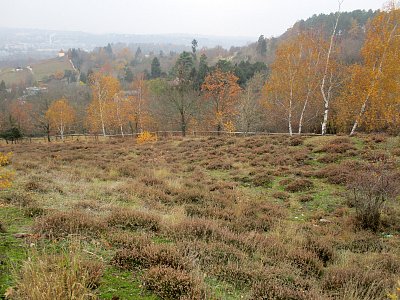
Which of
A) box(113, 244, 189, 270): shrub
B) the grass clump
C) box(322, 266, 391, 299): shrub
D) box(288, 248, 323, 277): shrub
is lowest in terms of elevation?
box(288, 248, 323, 277): shrub

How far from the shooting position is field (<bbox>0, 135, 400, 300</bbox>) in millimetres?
3727

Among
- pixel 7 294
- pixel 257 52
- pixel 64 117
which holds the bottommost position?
pixel 64 117

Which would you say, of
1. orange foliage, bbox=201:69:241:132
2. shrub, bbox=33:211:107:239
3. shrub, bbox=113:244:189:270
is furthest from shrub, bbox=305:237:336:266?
orange foliage, bbox=201:69:241:132

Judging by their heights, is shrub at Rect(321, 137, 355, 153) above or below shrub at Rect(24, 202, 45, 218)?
below

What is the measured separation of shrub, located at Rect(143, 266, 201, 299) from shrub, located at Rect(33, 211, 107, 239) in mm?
2069

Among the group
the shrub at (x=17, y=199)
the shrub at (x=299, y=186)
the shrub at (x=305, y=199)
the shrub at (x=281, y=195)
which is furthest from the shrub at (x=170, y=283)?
the shrub at (x=299, y=186)

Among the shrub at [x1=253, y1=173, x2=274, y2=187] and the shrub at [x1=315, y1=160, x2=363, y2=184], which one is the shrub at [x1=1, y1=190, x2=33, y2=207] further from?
the shrub at [x1=315, y1=160, x2=363, y2=184]

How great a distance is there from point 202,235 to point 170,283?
2.44 m

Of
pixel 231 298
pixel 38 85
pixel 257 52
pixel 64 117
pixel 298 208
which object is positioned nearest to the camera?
pixel 231 298

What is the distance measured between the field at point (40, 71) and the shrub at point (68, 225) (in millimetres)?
172739

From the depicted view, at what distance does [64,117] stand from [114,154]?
1378 inches

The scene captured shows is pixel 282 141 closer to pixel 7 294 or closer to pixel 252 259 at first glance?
pixel 252 259

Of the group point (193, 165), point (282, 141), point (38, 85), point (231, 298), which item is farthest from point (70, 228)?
point (38, 85)

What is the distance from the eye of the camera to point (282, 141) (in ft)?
65.6
